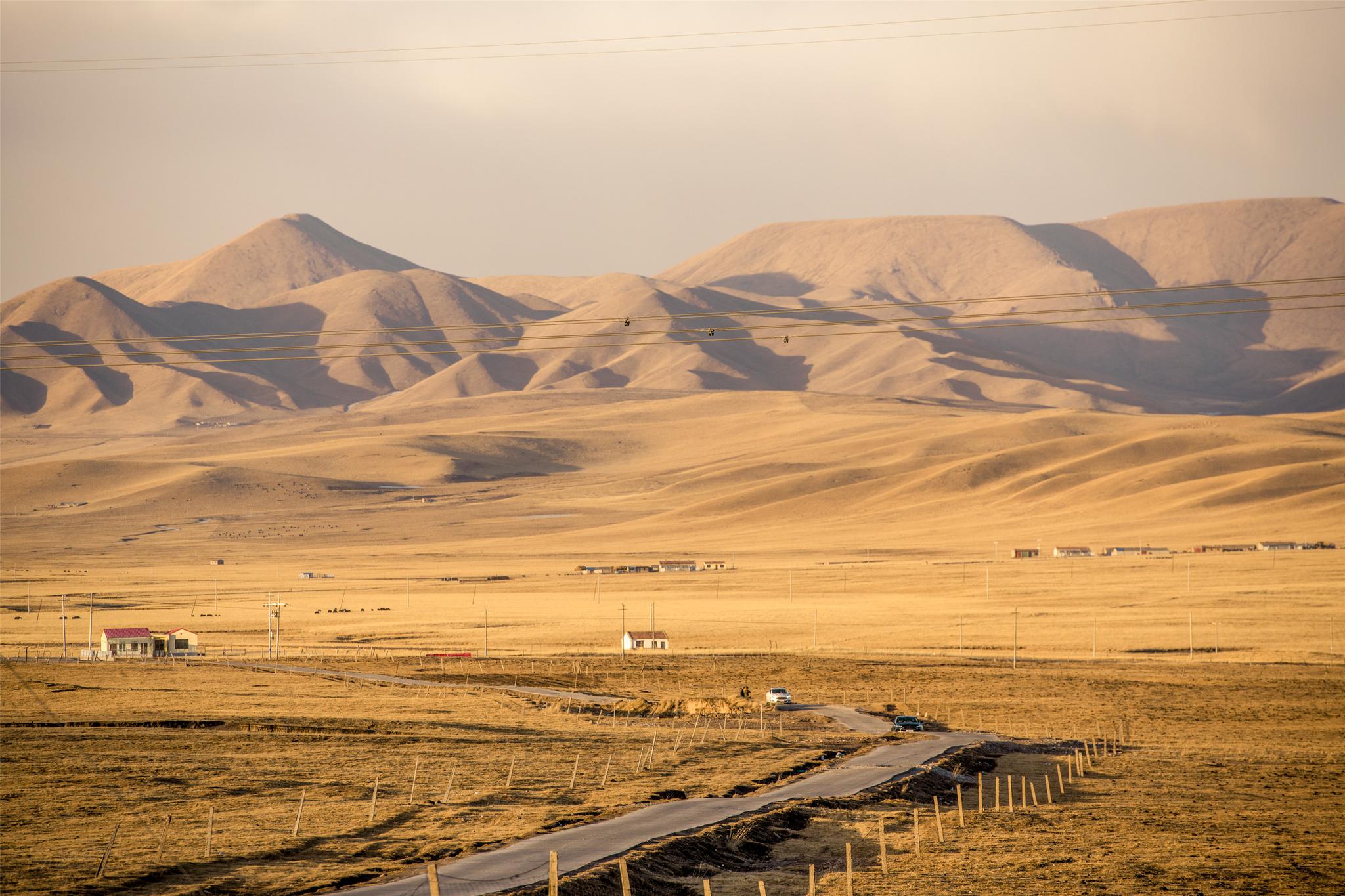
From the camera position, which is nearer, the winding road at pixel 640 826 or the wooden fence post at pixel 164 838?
the winding road at pixel 640 826

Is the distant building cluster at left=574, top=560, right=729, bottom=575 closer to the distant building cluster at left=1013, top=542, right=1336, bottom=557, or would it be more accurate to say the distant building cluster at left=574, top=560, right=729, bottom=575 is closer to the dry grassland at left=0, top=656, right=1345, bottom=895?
the distant building cluster at left=1013, top=542, right=1336, bottom=557

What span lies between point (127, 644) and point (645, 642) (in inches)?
1268

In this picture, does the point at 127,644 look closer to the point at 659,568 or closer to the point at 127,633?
the point at 127,633

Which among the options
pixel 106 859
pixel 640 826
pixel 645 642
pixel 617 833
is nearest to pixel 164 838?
pixel 106 859

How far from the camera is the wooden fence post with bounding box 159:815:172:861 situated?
25728 mm

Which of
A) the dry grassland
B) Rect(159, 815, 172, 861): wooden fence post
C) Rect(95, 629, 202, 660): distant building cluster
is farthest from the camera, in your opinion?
Rect(95, 629, 202, 660): distant building cluster

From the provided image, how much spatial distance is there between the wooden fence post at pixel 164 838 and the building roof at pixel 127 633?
188 ft

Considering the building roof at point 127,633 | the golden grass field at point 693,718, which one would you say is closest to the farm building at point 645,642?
the golden grass field at point 693,718

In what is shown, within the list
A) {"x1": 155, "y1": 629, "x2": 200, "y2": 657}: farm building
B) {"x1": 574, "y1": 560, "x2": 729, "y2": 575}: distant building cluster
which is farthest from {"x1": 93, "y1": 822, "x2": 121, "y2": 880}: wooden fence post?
{"x1": 574, "y1": 560, "x2": 729, "y2": 575}: distant building cluster

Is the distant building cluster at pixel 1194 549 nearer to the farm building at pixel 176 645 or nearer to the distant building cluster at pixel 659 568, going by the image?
the distant building cluster at pixel 659 568

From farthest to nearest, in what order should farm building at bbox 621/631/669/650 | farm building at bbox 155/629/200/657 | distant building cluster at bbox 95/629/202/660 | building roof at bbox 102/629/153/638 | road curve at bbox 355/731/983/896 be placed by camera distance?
farm building at bbox 621/631/669/650 → farm building at bbox 155/629/200/657 → building roof at bbox 102/629/153/638 → distant building cluster at bbox 95/629/202/660 → road curve at bbox 355/731/983/896

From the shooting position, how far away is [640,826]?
29.3 metres

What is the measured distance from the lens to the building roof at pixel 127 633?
83.4m

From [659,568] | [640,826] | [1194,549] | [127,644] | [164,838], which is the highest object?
[659,568]
